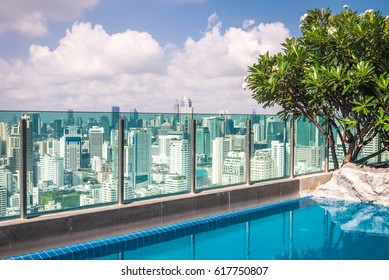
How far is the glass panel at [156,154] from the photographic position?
683 cm

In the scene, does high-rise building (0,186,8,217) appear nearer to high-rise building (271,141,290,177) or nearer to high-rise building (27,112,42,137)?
high-rise building (27,112,42,137)

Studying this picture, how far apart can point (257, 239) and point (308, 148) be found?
178 inches

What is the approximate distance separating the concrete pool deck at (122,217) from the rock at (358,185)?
51.2 inches

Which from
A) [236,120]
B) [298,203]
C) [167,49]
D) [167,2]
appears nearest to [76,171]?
[236,120]

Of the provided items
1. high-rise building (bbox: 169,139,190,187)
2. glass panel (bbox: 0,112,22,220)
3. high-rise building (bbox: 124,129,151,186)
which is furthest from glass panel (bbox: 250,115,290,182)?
glass panel (bbox: 0,112,22,220)

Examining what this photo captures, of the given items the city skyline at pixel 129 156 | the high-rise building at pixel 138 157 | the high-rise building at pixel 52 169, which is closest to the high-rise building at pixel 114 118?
the city skyline at pixel 129 156

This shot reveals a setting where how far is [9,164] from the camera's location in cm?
559

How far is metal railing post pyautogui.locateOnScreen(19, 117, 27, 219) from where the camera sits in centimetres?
565

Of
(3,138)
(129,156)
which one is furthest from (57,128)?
(129,156)

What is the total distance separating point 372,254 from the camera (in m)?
5.87

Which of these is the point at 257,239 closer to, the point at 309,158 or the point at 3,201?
the point at 3,201

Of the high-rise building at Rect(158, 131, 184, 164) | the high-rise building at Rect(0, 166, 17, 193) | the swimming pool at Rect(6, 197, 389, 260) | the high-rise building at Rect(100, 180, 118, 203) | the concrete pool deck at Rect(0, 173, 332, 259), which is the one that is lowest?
the swimming pool at Rect(6, 197, 389, 260)

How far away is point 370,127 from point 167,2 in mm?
5707

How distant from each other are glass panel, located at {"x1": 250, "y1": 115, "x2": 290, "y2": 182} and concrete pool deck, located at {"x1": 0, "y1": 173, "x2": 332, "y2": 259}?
0.28 metres
